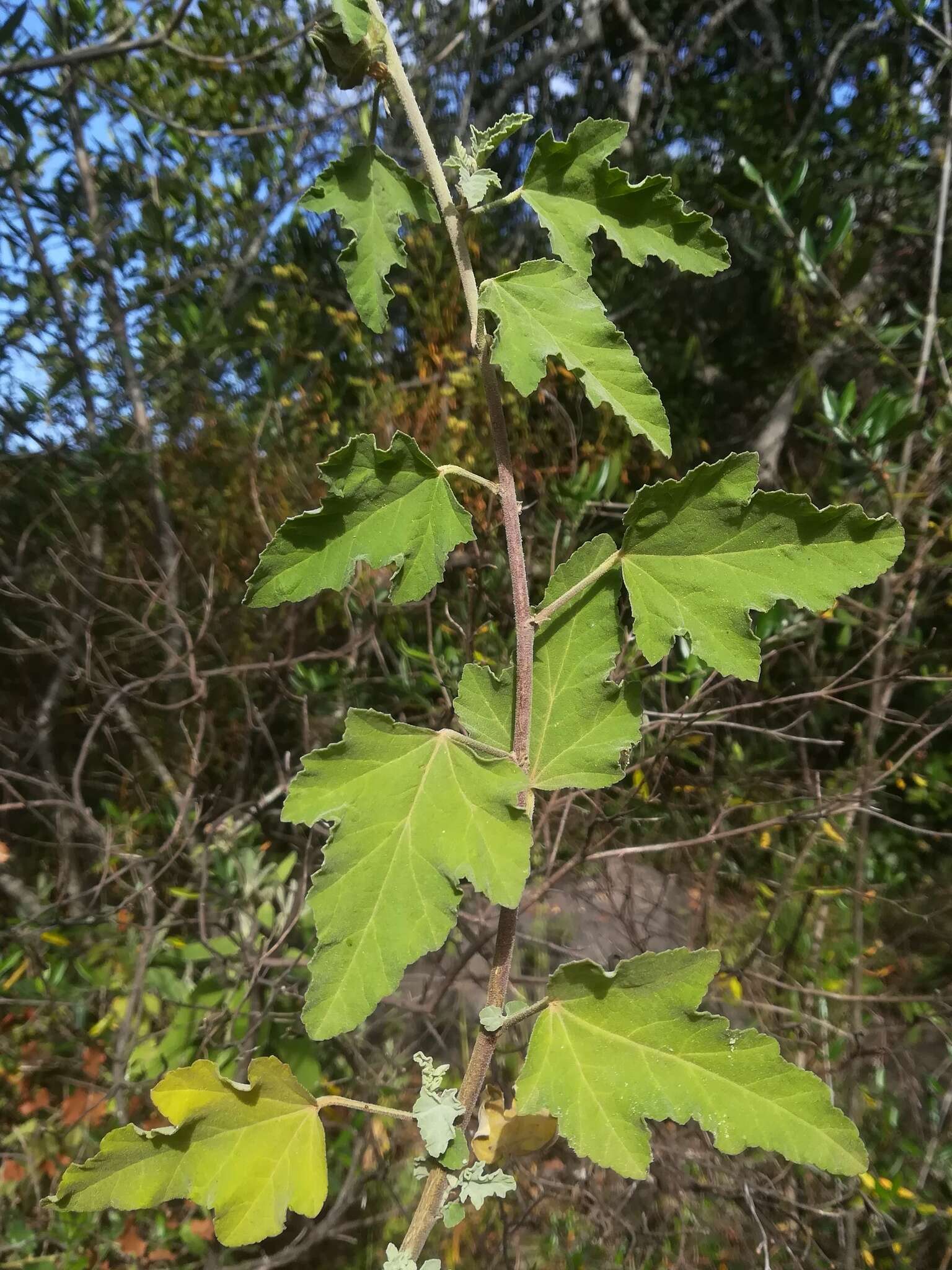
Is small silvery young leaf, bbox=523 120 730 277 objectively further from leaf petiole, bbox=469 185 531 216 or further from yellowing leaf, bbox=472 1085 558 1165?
yellowing leaf, bbox=472 1085 558 1165

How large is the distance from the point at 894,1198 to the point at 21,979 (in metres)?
2.30

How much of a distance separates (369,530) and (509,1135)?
548 millimetres

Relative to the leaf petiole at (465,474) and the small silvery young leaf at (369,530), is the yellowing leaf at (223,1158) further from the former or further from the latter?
the leaf petiole at (465,474)

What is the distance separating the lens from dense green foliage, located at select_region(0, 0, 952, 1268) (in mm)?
1618

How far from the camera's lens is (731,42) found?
2.43m

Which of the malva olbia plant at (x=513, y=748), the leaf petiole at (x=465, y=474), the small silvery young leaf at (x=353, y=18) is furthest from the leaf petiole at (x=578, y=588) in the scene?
the small silvery young leaf at (x=353, y=18)

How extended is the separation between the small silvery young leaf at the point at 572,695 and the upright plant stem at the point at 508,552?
0.11 feet

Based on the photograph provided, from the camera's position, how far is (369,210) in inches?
24.2

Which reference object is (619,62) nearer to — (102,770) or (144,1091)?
(102,770)

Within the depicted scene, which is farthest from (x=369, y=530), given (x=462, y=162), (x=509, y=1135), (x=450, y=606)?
(x=450, y=606)

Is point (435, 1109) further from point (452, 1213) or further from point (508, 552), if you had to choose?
point (508, 552)

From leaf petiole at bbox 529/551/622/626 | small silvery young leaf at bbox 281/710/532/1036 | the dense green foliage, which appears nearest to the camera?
small silvery young leaf at bbox 281/710/532/1036

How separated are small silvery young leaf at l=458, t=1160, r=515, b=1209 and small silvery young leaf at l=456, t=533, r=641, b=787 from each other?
0.28 metres

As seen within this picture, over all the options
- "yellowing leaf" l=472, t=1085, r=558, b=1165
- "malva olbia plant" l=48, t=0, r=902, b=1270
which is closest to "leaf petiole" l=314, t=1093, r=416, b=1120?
"malva olbia plant" l=48, t=0, r=902, b=1270
